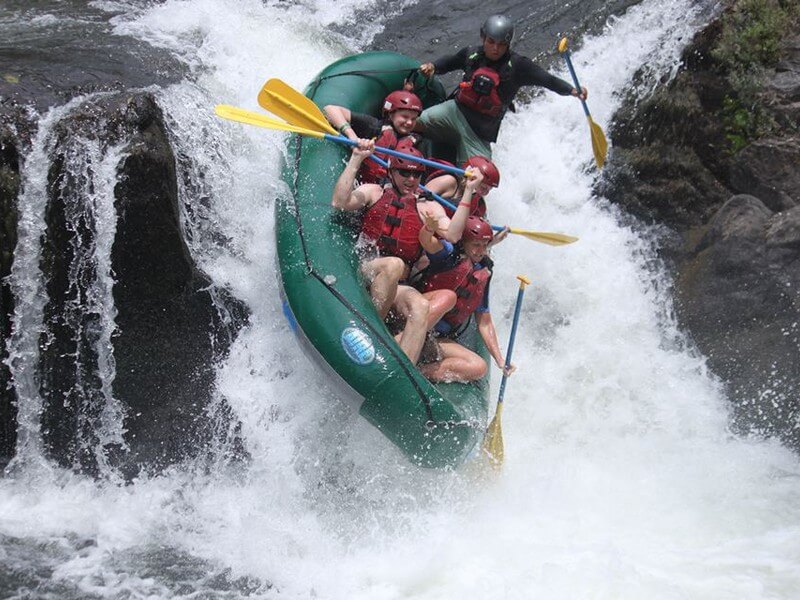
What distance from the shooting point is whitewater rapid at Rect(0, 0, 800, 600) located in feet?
13.4

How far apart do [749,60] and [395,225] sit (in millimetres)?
3112

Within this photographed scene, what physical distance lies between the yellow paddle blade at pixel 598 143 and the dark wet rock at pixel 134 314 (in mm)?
2551

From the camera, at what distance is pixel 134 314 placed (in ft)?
15.7

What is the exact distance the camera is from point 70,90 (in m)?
4.84

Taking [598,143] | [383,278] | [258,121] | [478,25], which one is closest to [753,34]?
[598,143]

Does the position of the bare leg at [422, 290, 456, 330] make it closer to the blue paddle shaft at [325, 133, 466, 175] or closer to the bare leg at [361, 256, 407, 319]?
the bare leg at [361, 256, 407, 319]

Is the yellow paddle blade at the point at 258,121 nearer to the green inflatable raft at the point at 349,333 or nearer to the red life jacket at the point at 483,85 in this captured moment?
the green inflatable raft at the point at 349,333

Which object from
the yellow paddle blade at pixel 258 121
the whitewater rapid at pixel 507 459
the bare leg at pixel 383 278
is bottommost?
the whitewater rapid at pixel 507 459

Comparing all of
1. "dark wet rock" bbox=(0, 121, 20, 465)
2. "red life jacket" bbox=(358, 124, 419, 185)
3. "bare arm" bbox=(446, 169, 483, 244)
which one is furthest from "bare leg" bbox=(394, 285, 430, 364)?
"dark wet rock" bbox=(0, 121, 20, 465)

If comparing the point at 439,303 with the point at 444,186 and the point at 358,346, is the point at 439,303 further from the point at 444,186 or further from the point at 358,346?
the point at 444,186

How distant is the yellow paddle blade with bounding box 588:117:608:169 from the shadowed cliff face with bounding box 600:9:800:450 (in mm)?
469

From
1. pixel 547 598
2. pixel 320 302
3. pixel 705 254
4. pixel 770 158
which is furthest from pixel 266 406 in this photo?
pixel 770 158

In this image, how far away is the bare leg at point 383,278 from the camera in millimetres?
4652

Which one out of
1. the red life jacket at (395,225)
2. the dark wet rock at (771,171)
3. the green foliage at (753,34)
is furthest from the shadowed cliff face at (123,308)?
the green foliage at (753,34)
